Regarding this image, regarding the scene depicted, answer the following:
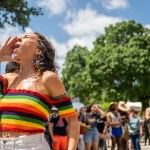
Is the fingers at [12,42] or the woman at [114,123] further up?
the woman at [114,123]

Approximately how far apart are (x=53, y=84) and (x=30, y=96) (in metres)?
0.17

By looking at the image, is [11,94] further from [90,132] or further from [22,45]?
[90,132]

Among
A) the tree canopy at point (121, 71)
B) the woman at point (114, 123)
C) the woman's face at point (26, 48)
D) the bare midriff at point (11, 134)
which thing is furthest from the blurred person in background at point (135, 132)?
the tree canopy at point (121, 71)

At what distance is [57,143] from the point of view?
10383mm

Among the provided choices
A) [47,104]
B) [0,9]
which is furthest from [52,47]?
[0,9]

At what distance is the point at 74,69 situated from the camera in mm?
72688

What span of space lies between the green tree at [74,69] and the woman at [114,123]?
163ft

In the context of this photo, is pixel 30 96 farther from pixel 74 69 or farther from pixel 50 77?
pixel 74 69

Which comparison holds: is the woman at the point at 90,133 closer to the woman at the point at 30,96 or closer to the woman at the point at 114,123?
the woman at the point at 114,123

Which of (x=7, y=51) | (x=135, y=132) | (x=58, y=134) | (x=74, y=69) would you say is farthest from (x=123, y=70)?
(x=7, y=51)

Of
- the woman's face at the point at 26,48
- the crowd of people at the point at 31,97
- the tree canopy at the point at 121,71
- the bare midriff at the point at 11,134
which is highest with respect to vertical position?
the tree canopy at the point at 121,71

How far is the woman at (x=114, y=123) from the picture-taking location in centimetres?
1377

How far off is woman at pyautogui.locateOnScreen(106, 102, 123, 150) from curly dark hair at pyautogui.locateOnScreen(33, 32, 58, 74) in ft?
Answer: 35.8

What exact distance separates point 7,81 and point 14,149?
0.51 metres
